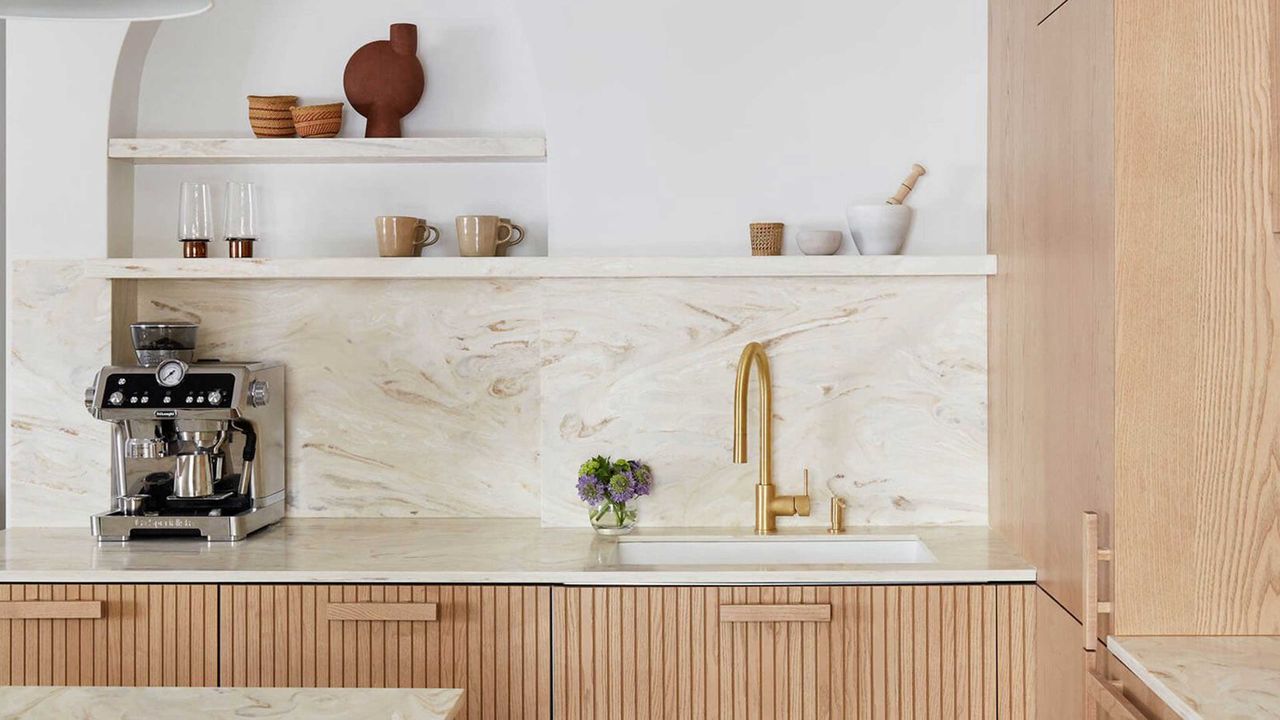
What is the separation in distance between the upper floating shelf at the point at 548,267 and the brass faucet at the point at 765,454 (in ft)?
0.64

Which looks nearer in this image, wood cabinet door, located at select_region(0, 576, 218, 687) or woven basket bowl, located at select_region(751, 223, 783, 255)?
wood cabinet door, located at select_region(0, 576, 218, 687)

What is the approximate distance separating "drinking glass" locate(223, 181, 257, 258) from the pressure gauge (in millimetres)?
322

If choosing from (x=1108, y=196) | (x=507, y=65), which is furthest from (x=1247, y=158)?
(x=507, y=65)

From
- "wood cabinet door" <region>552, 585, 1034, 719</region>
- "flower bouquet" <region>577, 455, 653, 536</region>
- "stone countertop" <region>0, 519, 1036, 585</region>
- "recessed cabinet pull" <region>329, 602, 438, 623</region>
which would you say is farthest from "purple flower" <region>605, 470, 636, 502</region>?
"recessed cabinet pull" <region>329, 602, 438, 623</region>

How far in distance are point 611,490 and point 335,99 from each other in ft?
3.99

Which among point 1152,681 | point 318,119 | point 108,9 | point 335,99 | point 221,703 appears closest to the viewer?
point 221,703

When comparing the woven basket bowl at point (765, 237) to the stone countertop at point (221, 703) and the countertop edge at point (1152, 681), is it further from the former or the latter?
the stone countertop at point (221, 703)

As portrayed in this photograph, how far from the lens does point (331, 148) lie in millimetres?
2605

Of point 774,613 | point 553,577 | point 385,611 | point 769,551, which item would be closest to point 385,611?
point 385,611

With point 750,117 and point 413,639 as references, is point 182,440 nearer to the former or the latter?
point 413,639

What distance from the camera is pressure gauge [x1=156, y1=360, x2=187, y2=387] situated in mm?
2410

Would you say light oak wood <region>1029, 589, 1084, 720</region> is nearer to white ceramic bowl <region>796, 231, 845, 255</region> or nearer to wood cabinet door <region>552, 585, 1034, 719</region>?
wood cabinet door <region>552, 585, 1034, 719</region>

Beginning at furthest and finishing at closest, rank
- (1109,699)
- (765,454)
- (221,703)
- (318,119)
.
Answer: (318,119) < (765,454) < (1109,699) < (221,703)

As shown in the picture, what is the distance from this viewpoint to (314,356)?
9.12ft
